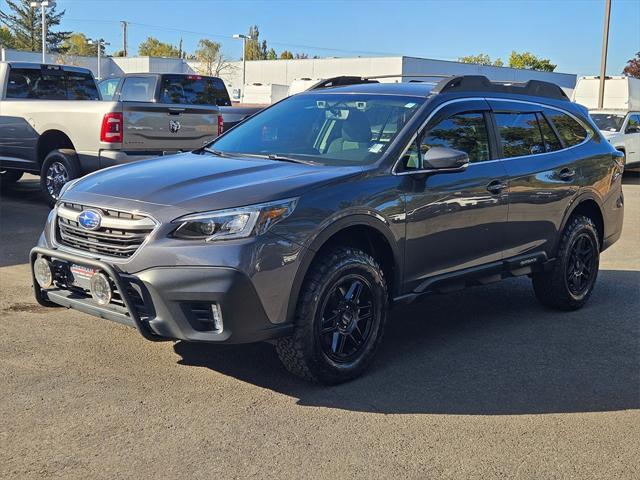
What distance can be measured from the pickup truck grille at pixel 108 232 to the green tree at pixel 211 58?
6618 centimetres

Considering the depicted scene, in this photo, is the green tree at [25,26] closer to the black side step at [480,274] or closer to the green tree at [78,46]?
the green tree at [78,46]

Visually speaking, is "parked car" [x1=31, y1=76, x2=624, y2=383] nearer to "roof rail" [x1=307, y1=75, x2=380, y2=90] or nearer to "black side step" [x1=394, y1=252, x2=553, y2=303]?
"black side step" [x1=394, y1=252, x2=553, y2=303]

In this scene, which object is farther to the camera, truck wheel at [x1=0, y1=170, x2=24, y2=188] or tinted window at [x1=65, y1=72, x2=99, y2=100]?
truck wheel at [x1=0, y1=170, x2=24, y2=188]

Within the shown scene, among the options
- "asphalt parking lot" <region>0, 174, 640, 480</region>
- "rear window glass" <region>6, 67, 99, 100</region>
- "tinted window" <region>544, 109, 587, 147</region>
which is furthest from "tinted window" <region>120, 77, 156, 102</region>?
"tinted window" <region>544, 109, 587, 147</region>

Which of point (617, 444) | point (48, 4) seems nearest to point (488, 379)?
point (617, 444)

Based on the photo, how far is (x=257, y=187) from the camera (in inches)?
172

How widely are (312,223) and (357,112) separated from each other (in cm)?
143

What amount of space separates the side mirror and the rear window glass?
8.84 metres

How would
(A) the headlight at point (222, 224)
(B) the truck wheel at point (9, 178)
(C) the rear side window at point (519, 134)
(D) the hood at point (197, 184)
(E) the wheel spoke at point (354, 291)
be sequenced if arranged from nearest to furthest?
1. (A) the headlight at point (222, 224)
2. (D) the hood at point (197, 184)
3. (E) the wheel spoke at point (354, 291)
4. (C) the rear side window at point (519, 134)
5. (B) the truck wheel at point (9, 178)

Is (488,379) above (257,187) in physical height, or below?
below

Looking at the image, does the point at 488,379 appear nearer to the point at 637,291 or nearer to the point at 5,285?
the point at 637,291

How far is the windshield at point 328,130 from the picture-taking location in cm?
517

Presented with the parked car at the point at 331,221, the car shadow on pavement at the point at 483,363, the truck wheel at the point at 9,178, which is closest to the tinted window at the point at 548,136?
the parked car at the point at 331,221

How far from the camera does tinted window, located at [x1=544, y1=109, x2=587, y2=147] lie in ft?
21.4
